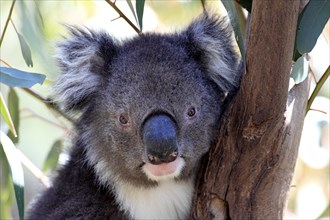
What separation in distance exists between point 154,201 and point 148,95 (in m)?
0.56

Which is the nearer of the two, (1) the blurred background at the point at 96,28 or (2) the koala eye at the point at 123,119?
(2) the koala eye at the point at 123,119

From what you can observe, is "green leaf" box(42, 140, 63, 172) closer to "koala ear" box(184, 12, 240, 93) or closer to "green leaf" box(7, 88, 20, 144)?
"green leaf" box(7, 88, 20, 144)

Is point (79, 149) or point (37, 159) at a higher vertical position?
point (79, 149)

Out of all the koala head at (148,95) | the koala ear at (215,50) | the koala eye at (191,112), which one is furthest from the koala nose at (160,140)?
the koala ear at (215,50)

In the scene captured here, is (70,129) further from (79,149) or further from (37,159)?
(37,159)

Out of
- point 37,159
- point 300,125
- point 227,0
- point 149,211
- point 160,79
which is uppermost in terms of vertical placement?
point 227,0

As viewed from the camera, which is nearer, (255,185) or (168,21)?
(255,185)

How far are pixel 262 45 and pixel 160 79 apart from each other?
1.83ft

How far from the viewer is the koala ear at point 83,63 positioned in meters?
3.08

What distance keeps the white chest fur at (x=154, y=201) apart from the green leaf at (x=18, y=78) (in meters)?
0.75

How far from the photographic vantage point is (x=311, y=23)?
8.33 ft

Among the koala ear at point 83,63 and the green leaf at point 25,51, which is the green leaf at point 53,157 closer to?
the koala ear at point 83,63

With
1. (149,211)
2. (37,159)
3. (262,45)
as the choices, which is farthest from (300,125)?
(37,159)

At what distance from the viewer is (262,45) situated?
2.43 m
